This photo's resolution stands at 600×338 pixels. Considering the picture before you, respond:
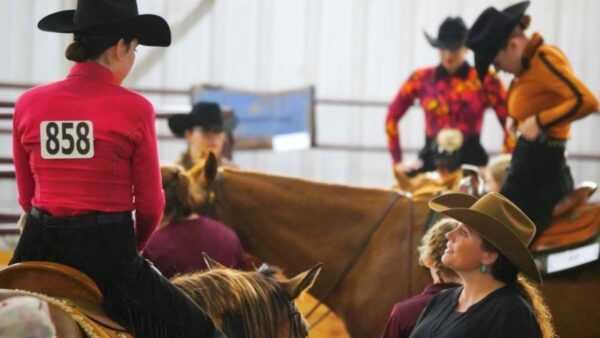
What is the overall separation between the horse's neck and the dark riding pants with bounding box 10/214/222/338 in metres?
1.75

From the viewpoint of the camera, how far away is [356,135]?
987 cm

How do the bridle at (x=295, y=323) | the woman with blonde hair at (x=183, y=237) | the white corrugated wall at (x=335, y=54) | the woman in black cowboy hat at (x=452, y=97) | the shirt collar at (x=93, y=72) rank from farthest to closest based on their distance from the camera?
the white corrugated wall at (x=335, y=54) < the woman in black cowboy hat at (x=452, y=97) < the woman with blonde hair at (x=183, y=237) < the bridle at (x=295, y=323) < the shirt collar at (x=93, y=72)

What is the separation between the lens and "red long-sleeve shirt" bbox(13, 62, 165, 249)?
249 cm

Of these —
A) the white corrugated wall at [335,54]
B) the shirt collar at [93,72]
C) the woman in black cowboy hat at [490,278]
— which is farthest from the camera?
the white corrugated wall at [335,54]

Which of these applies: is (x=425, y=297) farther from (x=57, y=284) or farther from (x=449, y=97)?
(x=449, y=97)

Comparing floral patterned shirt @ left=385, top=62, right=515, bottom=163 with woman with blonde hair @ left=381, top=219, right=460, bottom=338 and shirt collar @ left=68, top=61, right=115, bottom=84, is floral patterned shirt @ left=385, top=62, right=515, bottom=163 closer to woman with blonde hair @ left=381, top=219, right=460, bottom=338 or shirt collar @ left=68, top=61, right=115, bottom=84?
woman with blonde hair @ left=381, top=219, right=460, bottom=338

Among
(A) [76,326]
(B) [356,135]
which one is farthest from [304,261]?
(B) [356,135]

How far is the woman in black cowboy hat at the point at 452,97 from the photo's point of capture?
6023 millimetres

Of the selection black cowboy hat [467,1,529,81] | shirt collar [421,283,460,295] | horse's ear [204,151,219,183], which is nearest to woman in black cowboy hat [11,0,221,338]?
shirt collar [421,283,460,295]

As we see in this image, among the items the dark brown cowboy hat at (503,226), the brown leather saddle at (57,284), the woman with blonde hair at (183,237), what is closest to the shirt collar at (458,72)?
the woman with blonde hair at (183,237)

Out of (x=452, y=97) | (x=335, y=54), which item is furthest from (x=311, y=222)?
(x=335, y=54)

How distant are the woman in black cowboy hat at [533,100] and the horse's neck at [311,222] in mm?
413

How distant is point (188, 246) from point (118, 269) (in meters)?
1.37

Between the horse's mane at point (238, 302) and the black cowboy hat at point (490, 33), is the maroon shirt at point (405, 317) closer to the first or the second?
the horse's mane at point (238, 302)
